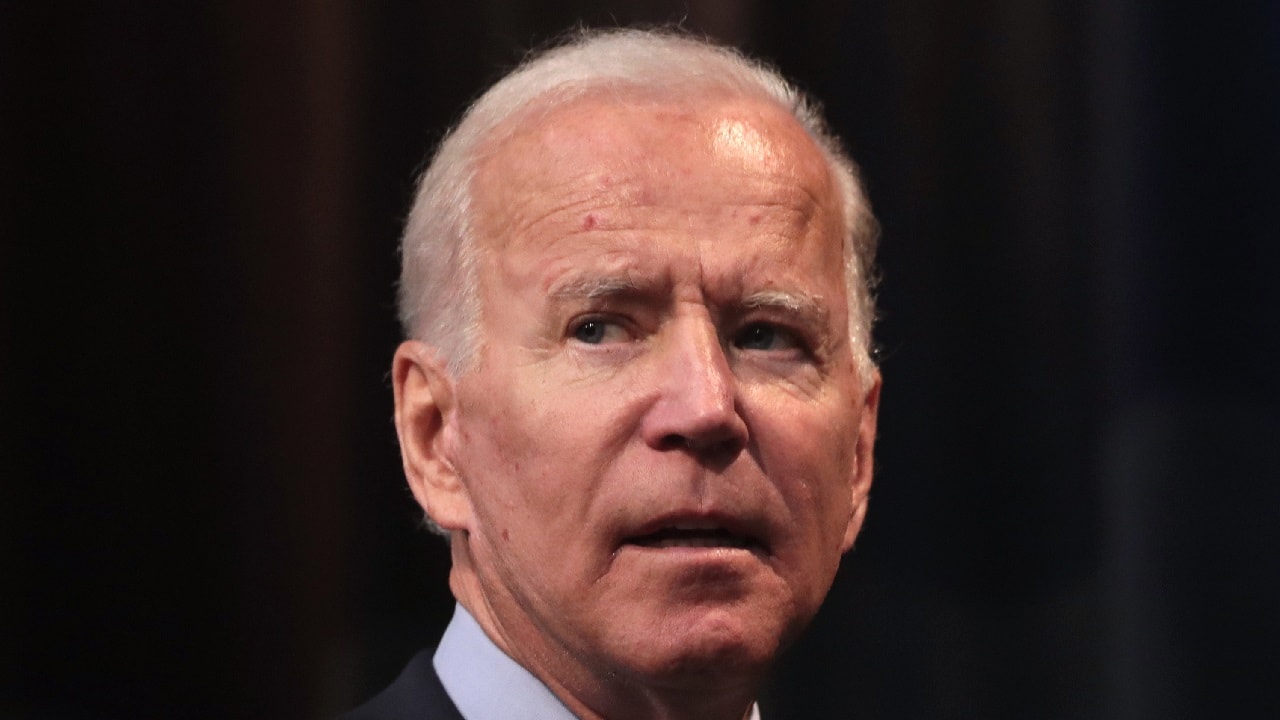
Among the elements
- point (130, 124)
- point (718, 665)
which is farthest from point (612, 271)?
point (130, 124)

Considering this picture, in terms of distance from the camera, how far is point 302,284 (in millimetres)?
2234

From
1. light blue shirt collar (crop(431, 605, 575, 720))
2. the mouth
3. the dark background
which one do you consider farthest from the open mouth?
the dark background

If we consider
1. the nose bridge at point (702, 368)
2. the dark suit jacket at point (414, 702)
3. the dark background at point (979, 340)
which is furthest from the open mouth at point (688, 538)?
the dark background at point (979, 340)

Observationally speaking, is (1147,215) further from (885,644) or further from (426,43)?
(426,43)

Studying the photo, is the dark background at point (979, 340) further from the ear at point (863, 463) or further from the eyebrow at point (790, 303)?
the eyebrow at point (790, 303)

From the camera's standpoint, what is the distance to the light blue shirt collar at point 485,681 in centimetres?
168

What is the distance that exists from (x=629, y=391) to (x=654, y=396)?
1.2 inches

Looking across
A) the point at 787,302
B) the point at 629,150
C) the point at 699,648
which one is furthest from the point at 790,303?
the point at 699,648

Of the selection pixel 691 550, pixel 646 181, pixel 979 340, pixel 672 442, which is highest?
pixel 979 340

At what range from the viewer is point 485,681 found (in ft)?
5.63

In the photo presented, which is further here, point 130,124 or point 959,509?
point 959,509

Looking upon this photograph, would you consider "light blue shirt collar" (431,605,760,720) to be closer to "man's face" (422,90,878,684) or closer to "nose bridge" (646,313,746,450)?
"man's face" (422,90,878,684)

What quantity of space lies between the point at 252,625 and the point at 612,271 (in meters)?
0.97

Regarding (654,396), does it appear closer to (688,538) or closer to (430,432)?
(688,538)
